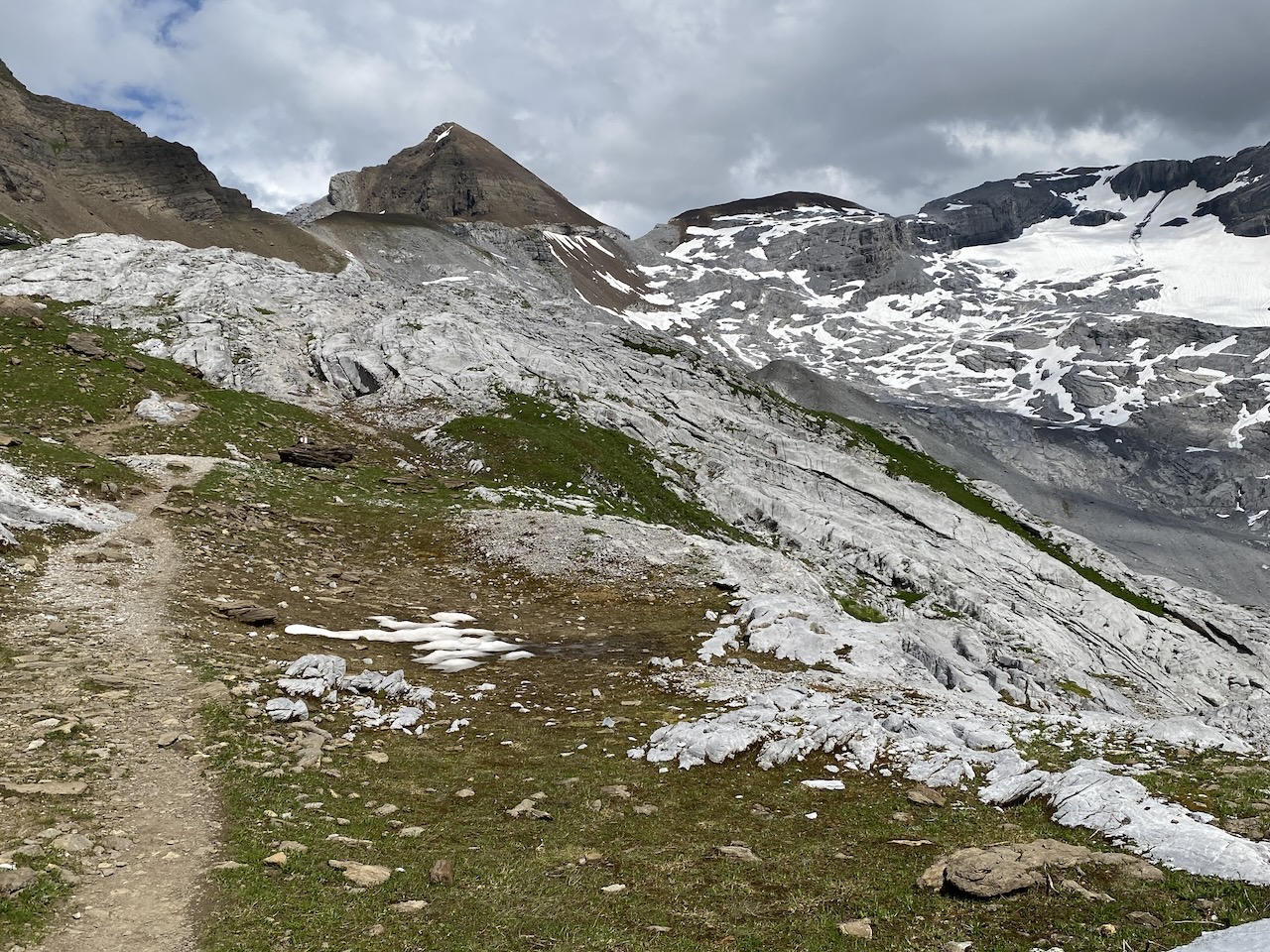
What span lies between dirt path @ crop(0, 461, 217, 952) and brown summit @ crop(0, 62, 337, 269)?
178m

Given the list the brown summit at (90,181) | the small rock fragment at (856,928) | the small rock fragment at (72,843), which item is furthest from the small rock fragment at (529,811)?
the brown summit at (90,181)

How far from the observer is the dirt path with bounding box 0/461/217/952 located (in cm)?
1030

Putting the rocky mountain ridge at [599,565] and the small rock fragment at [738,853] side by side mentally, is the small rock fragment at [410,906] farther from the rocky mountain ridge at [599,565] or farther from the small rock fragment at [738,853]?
the small rock fragment at [738,853]

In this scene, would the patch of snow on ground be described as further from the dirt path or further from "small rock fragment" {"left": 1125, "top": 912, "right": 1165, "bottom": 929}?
"small rock fragment" {"left": 1125, "top": 912, "right": 1165, "bottom": 929}

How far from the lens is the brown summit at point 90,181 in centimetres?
16288

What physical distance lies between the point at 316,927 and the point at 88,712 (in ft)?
30.8

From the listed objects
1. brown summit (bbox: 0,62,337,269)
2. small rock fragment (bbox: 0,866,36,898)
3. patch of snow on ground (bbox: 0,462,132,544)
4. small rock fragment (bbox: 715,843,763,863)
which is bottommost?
small rock fragment (bbox: 715,843,763,863)

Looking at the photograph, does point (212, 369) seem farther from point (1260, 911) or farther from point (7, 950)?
point (1260, 911)

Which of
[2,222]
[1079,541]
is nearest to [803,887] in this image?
[1079,541]

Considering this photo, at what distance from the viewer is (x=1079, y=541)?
125 m

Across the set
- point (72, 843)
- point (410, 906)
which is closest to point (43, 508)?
point (72, 843)

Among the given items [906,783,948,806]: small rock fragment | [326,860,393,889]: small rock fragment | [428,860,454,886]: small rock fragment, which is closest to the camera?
[326,860,393,889]: small rock fragment

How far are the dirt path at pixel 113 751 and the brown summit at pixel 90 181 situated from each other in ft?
583

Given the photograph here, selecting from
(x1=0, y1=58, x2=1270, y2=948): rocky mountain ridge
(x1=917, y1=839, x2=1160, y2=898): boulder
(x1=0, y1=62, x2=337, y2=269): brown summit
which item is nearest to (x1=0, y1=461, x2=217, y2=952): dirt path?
(x1=0, y1=58, x2=1270, y2=948): rocky mountain ridge
